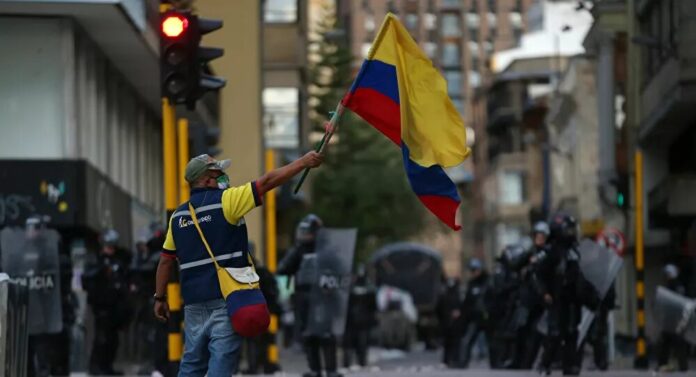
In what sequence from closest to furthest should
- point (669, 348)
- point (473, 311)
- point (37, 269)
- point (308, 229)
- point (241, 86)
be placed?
1. point (37, 269)
2. point (308, 229)
3. point (669, 348)
4. point (473, 311)
5. point (241, 86)

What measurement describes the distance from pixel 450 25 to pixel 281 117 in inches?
5432

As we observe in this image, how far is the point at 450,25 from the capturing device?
194 m

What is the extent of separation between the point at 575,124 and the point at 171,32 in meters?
63.5

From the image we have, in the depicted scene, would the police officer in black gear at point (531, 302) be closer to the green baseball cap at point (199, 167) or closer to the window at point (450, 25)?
the green baseball cap at point (199, 167)

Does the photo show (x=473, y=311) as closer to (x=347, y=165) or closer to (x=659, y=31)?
(x=659, y=31)

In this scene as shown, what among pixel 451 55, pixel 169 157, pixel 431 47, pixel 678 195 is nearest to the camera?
pixel 169 157

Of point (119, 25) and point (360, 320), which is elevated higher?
point (119, 25)

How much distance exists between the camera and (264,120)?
181 ft

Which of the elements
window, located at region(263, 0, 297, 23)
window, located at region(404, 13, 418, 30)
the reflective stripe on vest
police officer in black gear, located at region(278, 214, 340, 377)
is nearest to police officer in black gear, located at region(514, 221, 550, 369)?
police officer in black gear, located at region(278, 214, 340, 377)

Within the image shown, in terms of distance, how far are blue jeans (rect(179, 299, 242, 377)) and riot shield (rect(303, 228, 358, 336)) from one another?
1043 centimetres

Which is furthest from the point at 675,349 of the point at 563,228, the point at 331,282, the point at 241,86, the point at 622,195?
the point at 241,86

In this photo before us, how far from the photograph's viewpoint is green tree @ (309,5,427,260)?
7000cm

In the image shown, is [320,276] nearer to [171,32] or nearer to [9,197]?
[171,32]

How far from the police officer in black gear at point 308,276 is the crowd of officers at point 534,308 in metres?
2.38
